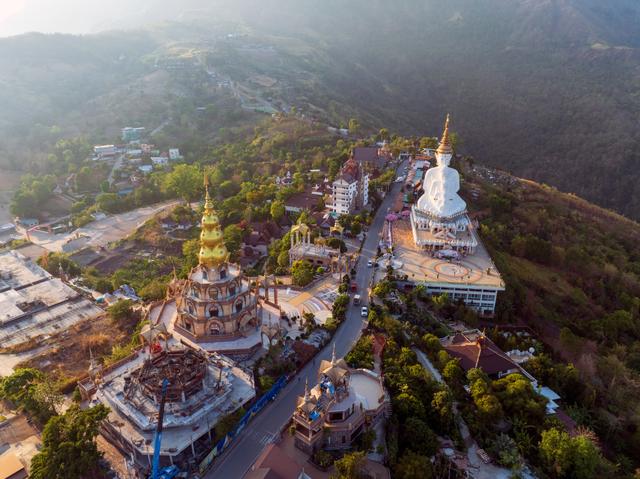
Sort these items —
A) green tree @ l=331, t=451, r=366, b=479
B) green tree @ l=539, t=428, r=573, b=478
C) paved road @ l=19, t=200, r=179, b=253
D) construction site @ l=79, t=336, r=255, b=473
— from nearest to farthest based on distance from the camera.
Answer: green tree @ l=331, t=451, r=366, b=479, construction site @ l=79, t=336, r=255, b=473, green tree @ l=539, t=428, r=573, b=478, paved road @ l=19, t=200, r=179, b=253

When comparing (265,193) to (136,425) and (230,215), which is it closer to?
(230,215)

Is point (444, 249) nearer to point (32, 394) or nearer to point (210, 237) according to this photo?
point (210, 237)

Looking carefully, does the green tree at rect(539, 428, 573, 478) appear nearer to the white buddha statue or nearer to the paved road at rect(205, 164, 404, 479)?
the paved road at rect(205, 164, 404, 479)

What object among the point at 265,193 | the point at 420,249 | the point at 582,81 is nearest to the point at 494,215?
the point at 420,249

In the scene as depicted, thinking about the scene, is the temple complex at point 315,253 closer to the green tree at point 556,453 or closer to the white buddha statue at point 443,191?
the white buddha statue at point 443,191

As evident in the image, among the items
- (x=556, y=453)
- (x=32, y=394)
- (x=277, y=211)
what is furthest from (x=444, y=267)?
(x=32, y=394)

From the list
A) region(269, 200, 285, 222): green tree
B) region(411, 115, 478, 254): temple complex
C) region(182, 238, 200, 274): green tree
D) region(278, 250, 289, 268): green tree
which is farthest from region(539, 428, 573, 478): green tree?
region(269, 200, 285, 222): green tree

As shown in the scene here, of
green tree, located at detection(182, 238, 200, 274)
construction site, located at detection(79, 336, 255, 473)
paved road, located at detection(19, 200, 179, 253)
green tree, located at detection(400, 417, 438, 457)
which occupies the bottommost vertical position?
paved road, located at detection(19, 200, 179, 253)
